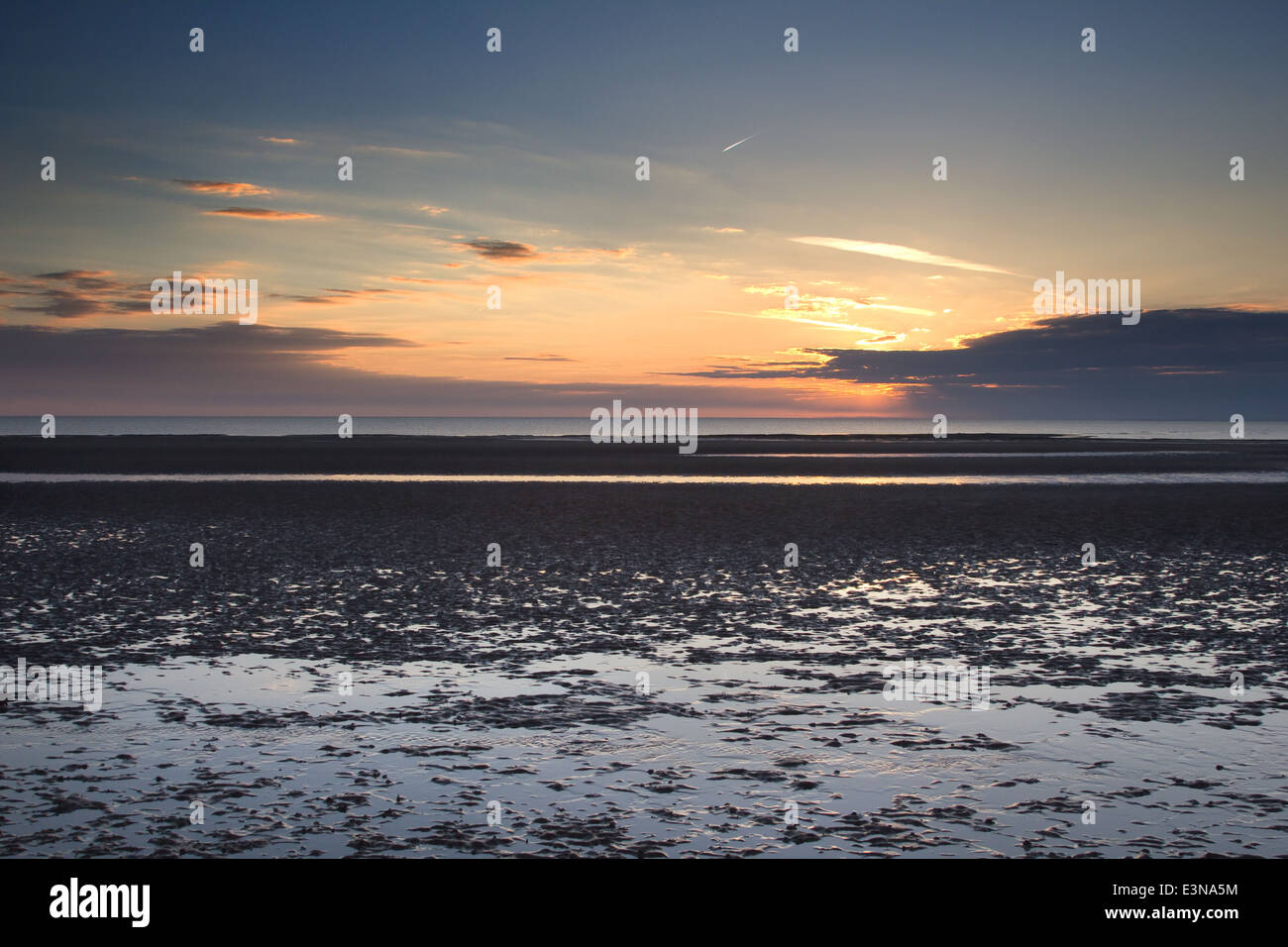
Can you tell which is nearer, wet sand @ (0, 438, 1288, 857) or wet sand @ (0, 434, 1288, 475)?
wet sand @ (0, 438, 1288, 857)

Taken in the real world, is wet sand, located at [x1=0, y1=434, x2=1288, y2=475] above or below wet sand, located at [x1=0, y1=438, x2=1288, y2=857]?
above

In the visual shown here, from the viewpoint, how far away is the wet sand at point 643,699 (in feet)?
22.6

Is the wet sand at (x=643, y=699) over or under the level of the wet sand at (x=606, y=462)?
under

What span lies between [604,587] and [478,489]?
2318 centimetres

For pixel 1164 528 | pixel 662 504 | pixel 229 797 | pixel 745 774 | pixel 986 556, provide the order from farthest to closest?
pixel 662 504 → pixel 1164 528 → pixel 986 556 → pixel 745 774 → pixel 229 797

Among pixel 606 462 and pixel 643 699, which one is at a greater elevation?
pixel 606 462

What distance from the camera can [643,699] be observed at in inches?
409

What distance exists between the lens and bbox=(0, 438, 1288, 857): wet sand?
6895mm

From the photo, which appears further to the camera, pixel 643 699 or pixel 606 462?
pixel 606 462

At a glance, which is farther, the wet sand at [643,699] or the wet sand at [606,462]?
the wet sand at [606,462]

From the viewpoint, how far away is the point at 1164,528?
26.8m
